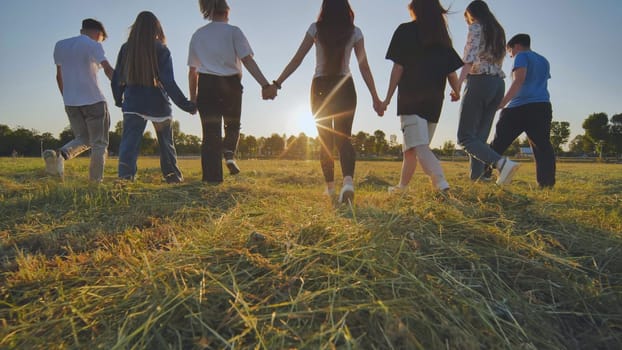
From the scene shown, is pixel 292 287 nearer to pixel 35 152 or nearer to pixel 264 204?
pixel 264 204

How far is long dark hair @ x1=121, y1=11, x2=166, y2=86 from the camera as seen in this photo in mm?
4555

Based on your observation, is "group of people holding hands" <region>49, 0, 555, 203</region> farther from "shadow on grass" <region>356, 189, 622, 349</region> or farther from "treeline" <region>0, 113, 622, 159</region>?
"treeline" <region>0, 113, 622, 159</region>

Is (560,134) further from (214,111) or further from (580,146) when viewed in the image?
(214,111)

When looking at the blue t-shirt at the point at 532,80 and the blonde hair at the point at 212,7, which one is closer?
the blonde hair at the point at 212,7

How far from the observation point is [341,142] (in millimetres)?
3850

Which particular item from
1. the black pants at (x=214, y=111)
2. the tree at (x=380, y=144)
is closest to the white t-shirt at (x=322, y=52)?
the black pants at (x=214, y=111)

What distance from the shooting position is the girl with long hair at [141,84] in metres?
4.57

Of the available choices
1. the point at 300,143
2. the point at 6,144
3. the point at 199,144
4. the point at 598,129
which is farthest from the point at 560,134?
the point at 6,144

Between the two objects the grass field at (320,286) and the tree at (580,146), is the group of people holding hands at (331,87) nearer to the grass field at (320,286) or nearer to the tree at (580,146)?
the grass field at (320,286)

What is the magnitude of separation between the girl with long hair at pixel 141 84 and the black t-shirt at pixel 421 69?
2.92 m

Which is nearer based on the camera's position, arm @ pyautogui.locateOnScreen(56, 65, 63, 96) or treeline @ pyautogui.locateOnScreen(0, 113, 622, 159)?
arm @ pyautogui.locateOnScreen(56, 65, 63, 96)

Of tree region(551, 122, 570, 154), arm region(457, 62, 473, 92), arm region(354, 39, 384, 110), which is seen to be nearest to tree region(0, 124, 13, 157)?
arm region(354, 39, 384, 110)

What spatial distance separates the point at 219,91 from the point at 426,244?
12.3ft

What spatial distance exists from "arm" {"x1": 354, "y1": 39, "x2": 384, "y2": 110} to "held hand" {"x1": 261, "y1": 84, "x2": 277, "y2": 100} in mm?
1150
